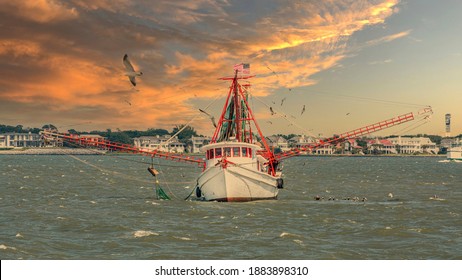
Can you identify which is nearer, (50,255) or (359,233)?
(50,255)

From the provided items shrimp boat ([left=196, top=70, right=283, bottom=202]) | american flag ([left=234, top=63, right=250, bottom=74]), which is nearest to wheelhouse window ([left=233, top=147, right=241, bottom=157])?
shrimp boat ([left=196, top=70, right=283, bottom=202])

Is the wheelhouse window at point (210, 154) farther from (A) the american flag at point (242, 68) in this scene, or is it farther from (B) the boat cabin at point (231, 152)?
(A) the american flag at point (242, 68)

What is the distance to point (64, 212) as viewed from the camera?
1654 inches

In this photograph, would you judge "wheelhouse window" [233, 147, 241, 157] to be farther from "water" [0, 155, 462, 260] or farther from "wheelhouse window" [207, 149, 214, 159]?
"water" [0, 155, 462, 260]

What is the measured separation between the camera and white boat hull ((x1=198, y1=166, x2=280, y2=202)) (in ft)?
152

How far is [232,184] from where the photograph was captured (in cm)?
4647

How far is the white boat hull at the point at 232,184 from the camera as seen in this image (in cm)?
4625

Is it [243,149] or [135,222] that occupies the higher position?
[243,149]

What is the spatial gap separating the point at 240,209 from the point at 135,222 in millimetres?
→ 9285

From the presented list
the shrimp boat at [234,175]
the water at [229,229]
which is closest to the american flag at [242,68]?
the shrimp boat at [234,175]

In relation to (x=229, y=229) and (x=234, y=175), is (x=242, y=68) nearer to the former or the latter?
(x=234, y=175)

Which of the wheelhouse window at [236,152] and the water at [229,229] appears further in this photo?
the wheelhouse window at [236,152]

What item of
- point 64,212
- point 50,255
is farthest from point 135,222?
point 50,255
